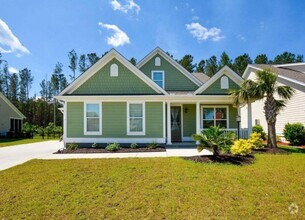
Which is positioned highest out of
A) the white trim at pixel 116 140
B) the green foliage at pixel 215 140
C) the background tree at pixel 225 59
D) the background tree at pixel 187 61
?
the background tree at pixel 225 59

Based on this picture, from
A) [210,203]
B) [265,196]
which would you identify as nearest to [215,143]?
[265,196]

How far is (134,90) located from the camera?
1362 cm

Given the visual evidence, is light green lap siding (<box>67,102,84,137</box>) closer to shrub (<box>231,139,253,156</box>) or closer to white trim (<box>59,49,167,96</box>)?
white trim (<box>59,49,167,96</box>)

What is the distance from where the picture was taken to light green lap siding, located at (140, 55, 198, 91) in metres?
16.6

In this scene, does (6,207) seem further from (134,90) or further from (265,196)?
(134,90)

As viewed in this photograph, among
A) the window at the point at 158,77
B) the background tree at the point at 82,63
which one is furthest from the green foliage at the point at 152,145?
the background tree at the point at 82,63

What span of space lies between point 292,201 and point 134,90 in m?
10.4

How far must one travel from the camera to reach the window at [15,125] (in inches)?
1144

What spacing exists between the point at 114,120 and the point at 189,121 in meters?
5.72

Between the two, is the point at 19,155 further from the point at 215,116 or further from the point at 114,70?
the point at 215,116

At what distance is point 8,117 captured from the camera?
28.3 metres

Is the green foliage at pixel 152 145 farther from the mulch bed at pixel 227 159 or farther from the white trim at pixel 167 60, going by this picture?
the white trim at pixel 167 60

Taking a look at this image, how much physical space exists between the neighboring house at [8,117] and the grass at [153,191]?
2398 centimetres

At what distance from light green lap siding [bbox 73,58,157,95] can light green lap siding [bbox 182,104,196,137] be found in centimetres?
368
